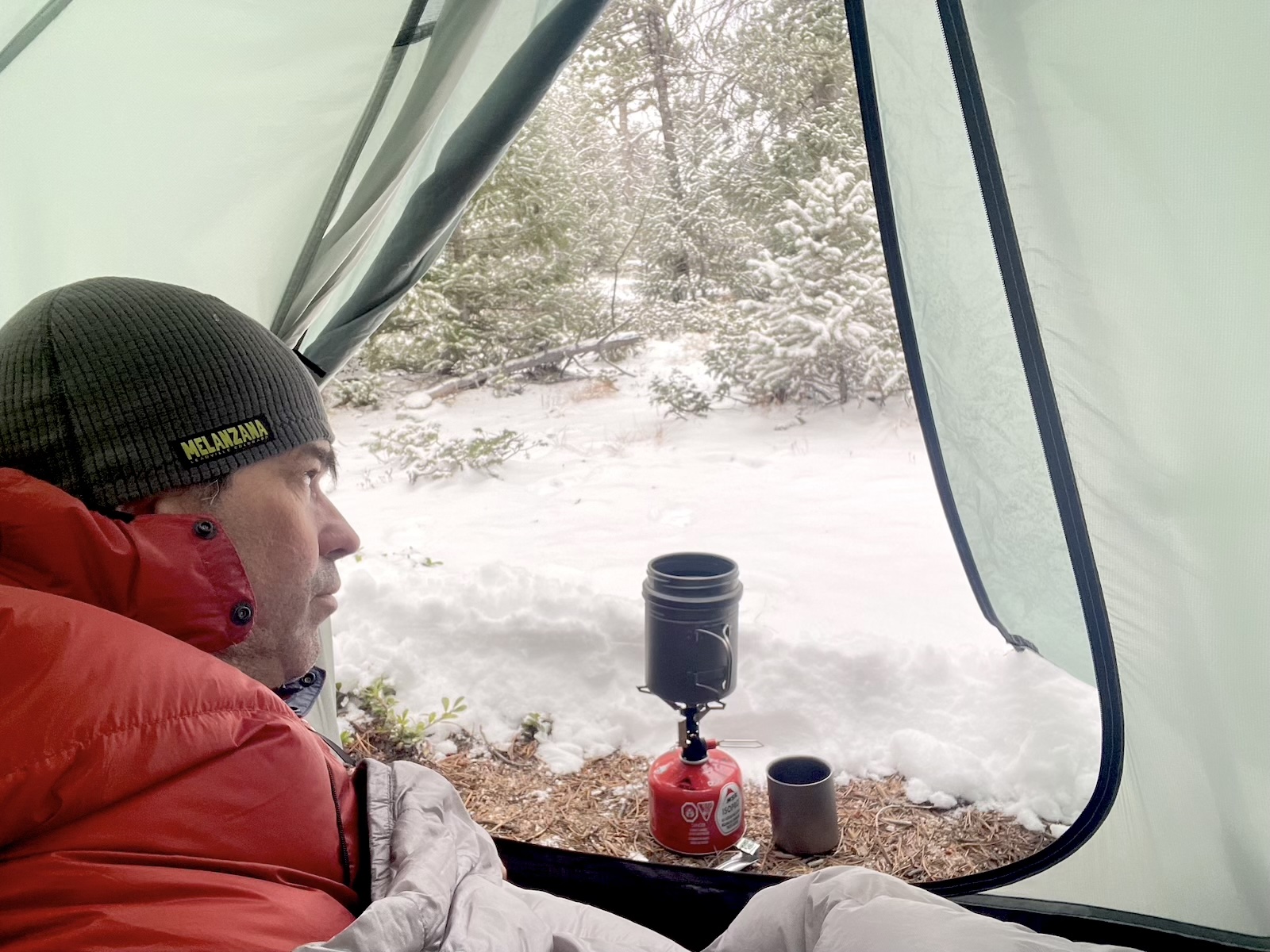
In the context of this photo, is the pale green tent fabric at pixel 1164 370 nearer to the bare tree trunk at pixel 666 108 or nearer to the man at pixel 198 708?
the man at pixel 198 708

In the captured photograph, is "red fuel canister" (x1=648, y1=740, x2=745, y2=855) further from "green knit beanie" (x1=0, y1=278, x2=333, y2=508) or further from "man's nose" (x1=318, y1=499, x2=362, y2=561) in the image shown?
"green knit beanie" (x1=0, y1=278, x2=333, y2=508)

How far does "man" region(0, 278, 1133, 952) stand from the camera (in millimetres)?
698

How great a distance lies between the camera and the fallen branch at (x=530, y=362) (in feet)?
21.2

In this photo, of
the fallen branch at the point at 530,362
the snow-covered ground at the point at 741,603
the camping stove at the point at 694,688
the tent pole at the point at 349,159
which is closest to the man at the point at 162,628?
the tent pole at the point at 349,159

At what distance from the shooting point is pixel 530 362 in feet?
21.4

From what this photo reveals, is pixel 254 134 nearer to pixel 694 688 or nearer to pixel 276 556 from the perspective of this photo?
pixel 276 556

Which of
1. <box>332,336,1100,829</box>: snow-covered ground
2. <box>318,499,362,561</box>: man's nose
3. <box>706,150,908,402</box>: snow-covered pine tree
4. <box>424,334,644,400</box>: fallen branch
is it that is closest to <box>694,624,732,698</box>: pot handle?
<box>332,336,1100,829</box>: snow-covered ground

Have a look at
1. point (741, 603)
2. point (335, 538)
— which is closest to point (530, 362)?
point (741, 603)

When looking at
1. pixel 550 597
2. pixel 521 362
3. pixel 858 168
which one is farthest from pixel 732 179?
pixel 550 597

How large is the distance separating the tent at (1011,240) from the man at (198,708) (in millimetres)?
478

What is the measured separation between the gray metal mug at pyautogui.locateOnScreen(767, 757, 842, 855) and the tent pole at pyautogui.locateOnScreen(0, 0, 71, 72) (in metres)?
1.89

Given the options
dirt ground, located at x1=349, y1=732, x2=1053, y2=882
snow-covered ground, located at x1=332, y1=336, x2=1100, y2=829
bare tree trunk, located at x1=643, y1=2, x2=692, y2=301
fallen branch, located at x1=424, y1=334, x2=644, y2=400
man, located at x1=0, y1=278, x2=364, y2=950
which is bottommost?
dirt ground, located at x1=349, y1=732, x2=1053, y2=882

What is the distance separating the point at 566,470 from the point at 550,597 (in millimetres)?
2251

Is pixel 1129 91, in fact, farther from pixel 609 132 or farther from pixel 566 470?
pixel 609 132
